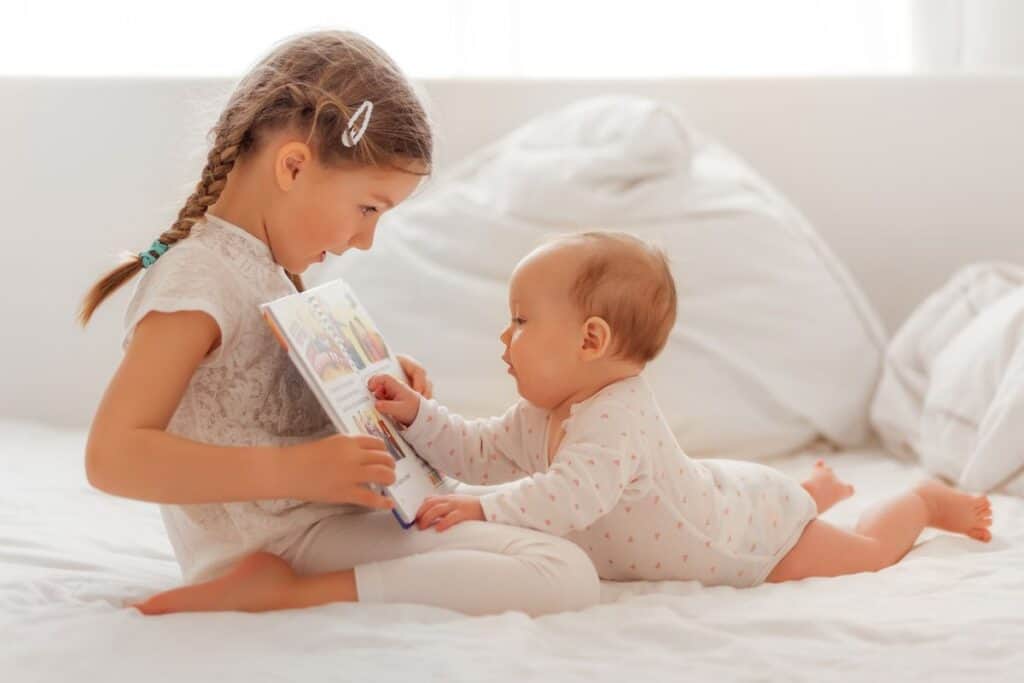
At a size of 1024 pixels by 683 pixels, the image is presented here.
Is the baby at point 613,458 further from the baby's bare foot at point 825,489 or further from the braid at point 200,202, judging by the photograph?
the braid at point 200,202

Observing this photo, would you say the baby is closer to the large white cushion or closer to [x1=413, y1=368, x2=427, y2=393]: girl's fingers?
[x1=413, y1=368, x2=427, y2=393]: girl's fingers

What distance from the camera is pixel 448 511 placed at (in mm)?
1188

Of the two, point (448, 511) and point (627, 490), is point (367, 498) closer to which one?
point (448, 511)

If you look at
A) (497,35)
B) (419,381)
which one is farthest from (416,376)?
(497,35)

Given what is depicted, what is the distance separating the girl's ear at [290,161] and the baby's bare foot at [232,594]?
35 cm

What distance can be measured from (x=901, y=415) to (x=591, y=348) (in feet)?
2.61

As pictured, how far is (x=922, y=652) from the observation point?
3.33ft

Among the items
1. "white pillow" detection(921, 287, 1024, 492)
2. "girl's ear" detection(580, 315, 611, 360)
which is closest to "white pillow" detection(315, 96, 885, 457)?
"white pillow" detection(921, 287, 1024, 492)

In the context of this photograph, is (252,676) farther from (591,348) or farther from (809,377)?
(809,377)

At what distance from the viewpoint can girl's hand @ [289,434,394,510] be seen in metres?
1.09

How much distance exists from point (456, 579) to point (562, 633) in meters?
0.11

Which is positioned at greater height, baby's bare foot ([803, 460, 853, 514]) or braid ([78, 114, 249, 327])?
braid ([78, 114, 249, 327])

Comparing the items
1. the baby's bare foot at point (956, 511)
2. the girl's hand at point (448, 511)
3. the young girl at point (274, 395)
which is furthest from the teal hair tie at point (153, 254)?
the baby's bare foot at point (956, 511)

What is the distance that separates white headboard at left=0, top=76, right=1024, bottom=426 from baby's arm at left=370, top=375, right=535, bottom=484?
3.15ft
